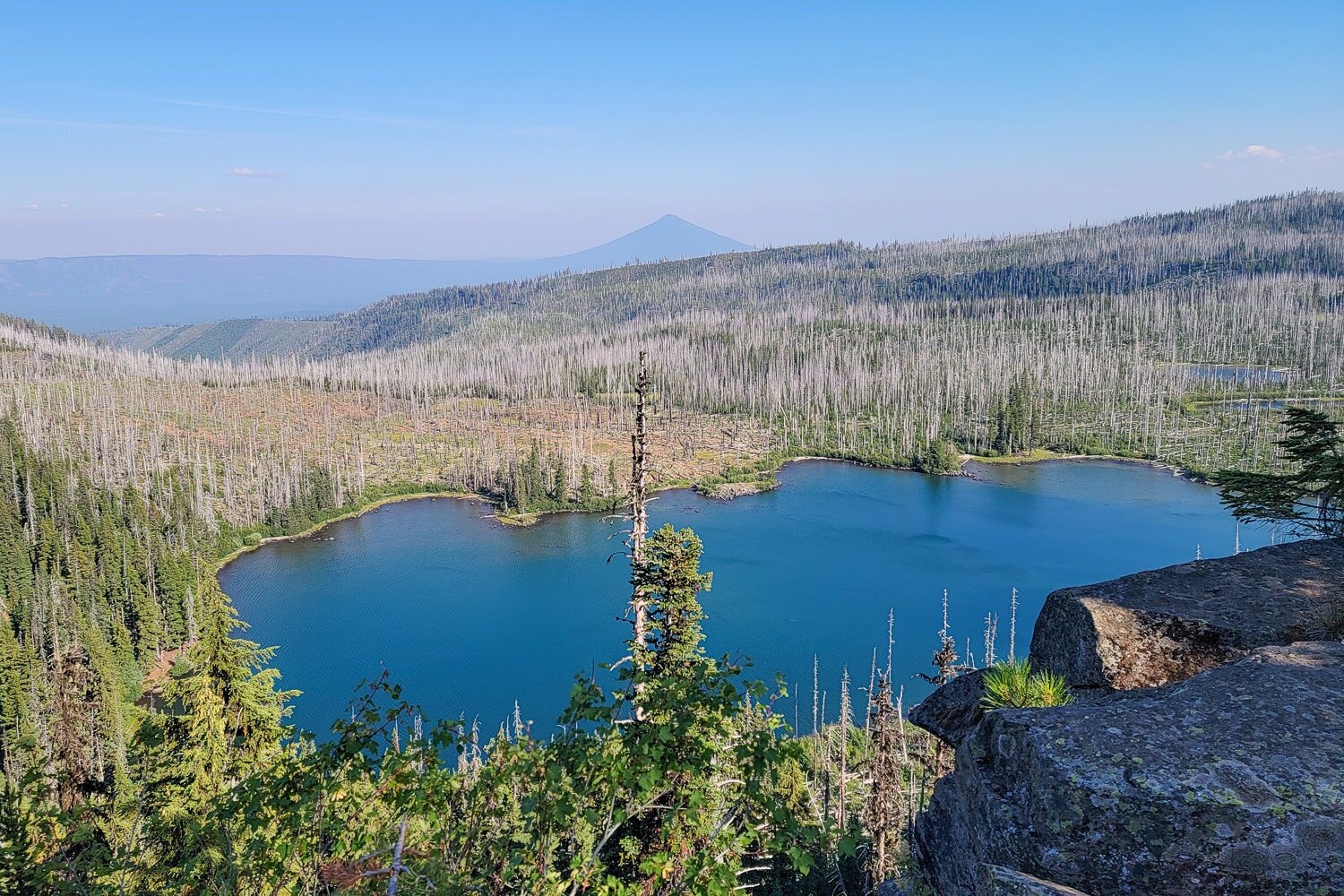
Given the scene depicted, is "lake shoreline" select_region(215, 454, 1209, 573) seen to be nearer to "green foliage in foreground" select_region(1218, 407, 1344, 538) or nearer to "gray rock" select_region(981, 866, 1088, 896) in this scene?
"green foliage in foreground" select_region(1218, 407, 1344, 538)

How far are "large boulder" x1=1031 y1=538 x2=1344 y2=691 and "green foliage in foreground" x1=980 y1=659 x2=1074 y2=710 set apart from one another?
0.63 meters

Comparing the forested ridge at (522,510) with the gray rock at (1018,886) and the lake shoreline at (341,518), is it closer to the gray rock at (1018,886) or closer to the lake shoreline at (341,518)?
the gray rock at (1018,886)

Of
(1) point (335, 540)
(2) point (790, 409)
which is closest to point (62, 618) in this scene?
(1) point (335, 540)

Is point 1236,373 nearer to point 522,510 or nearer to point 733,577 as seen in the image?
point 733,577

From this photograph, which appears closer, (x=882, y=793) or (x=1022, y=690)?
(x=1022, y=690)

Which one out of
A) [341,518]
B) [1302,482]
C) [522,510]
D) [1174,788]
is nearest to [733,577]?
[522,510]

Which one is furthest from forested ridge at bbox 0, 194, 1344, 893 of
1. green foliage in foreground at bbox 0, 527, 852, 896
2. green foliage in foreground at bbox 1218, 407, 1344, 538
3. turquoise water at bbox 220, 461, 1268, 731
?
green foliage in foreground at bbox 1218, 407, 1344, 538

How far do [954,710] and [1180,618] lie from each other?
85.4 inches

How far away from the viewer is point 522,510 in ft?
264

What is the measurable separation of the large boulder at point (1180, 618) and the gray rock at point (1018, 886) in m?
2.94

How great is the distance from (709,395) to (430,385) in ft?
195

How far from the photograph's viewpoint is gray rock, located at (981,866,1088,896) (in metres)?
3.78

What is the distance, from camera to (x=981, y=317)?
179000mm

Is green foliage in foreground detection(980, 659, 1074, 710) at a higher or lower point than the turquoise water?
higher
